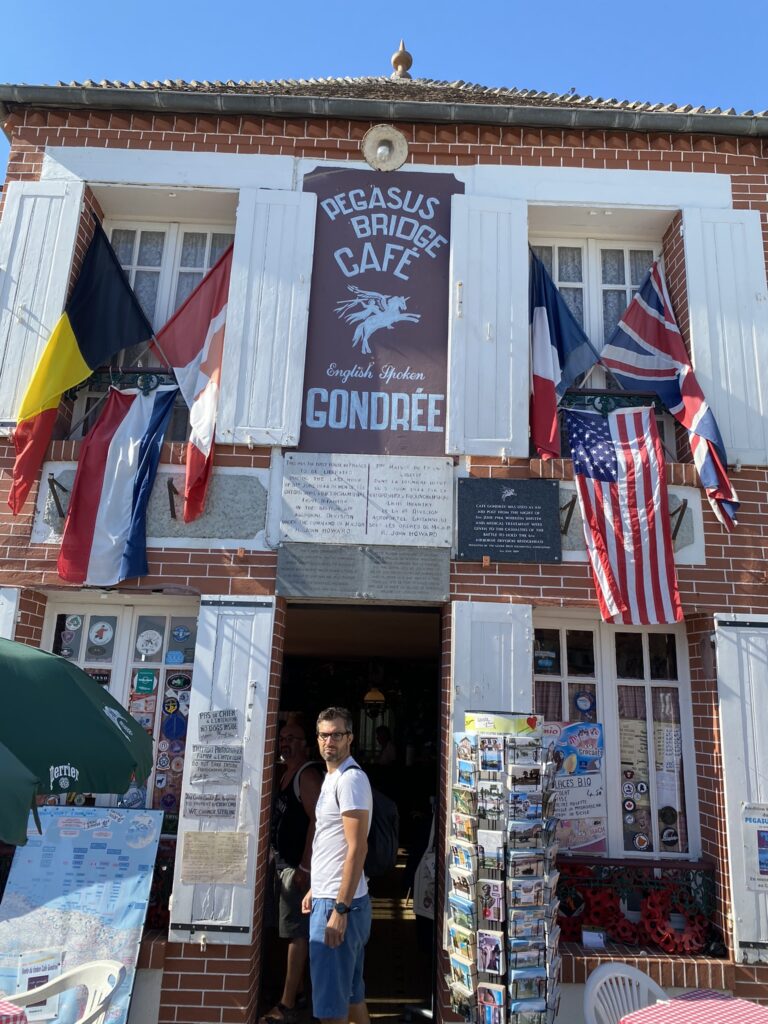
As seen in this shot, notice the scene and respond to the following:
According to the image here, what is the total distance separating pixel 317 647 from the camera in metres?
11.6

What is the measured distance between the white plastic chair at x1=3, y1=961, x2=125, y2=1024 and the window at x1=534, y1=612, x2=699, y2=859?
3555mm

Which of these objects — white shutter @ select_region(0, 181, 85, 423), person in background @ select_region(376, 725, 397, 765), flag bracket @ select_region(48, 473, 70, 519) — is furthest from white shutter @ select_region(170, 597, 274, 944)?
person in background @ select_region(376, 725, 397, 765)

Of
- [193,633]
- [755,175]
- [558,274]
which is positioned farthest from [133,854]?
[755,175]

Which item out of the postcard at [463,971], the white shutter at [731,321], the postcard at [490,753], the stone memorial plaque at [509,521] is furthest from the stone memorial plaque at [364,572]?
the white shutter at [731,321]

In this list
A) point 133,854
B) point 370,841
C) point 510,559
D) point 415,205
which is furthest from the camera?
point 415,205

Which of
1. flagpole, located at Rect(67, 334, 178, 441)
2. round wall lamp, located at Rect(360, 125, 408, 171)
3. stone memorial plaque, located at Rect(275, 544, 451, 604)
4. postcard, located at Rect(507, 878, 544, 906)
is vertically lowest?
postcard, located at Rect(507, 878, 544, 906)

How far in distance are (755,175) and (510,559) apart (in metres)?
4.32

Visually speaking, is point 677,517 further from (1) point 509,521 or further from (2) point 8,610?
(2) point 8,610

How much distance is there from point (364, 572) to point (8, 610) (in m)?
2.76

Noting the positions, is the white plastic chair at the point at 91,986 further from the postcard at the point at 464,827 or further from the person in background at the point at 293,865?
the postcard at the point at 464,827

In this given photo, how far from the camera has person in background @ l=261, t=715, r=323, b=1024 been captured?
5.52 m

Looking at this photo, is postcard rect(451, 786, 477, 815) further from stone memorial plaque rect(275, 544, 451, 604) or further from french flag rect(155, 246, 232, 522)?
french flag rect(155, 246, 232, 522)

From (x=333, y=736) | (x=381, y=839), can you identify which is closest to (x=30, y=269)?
(x=333, y=736)

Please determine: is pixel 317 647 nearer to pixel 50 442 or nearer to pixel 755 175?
pixel 50 442
